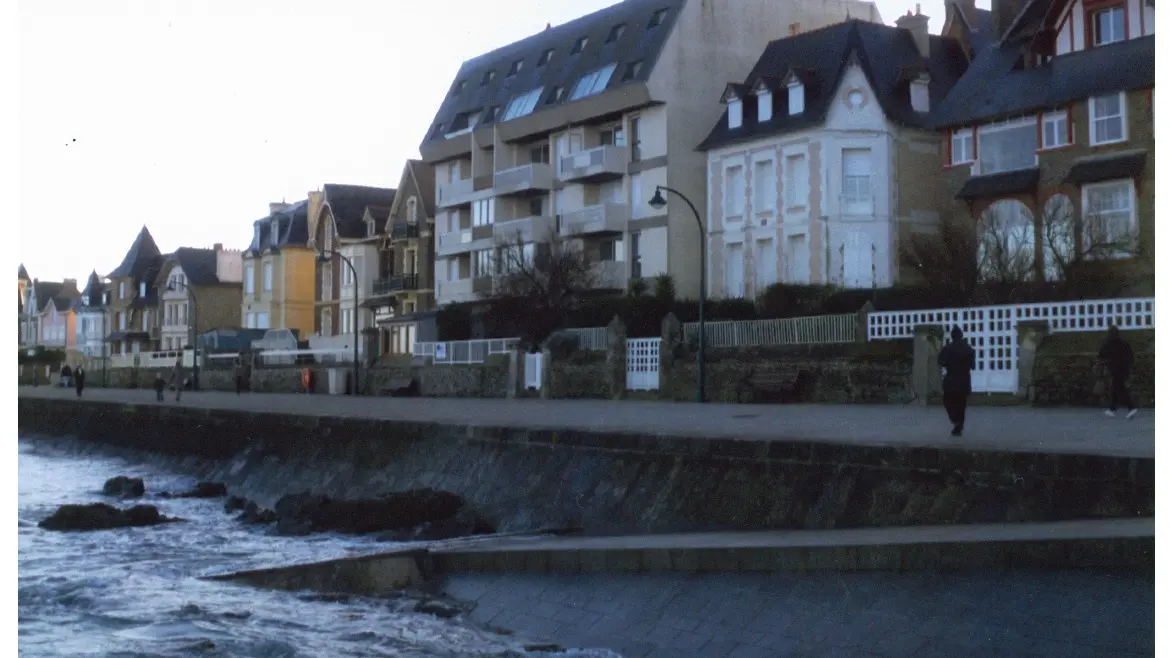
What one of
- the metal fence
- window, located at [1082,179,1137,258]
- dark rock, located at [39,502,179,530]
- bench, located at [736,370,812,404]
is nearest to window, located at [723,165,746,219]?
the metal fence

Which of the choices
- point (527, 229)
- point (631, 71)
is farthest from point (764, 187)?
point (527, 229)

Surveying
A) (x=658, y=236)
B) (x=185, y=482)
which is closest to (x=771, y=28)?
(x=658, y=236)

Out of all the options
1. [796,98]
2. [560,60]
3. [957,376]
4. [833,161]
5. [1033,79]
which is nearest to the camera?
[957,376]

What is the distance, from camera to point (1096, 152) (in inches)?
1165

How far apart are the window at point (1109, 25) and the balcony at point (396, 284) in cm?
4314

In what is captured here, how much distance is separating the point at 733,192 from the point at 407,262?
24999mm

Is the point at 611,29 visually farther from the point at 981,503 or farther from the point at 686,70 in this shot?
the point at 981,503

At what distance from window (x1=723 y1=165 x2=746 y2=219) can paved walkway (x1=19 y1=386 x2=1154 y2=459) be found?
46.1 ft

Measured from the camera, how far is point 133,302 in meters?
81.8

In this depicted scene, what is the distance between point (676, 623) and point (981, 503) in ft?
9.65

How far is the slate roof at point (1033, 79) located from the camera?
23875mm

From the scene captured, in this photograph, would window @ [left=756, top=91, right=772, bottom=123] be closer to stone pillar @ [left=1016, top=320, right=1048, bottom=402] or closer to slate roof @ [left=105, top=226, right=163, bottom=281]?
stone pillar @ [left=1016, top=320, right=1048, bottom=402]

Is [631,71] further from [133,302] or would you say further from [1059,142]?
[133,302]

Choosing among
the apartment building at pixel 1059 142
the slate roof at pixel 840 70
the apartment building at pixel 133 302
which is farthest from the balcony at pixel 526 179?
the apartment building at pixel 133 302
